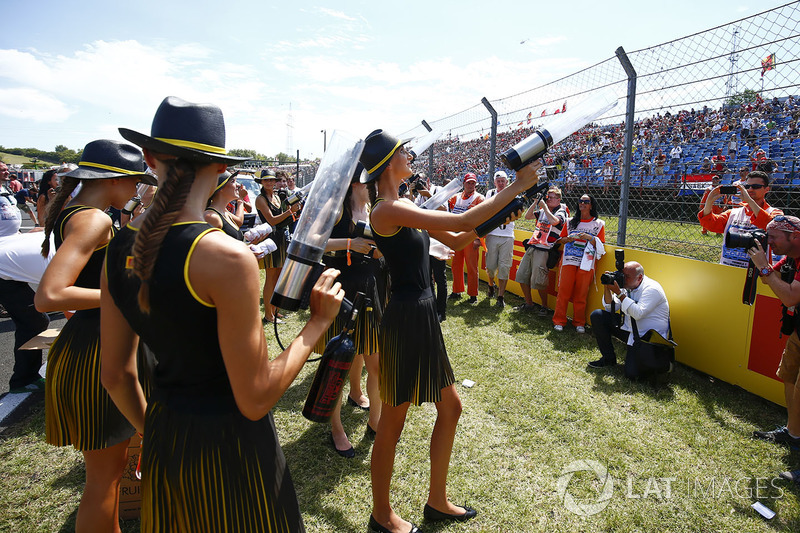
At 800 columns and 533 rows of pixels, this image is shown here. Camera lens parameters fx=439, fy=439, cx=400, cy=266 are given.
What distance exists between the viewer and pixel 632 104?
5336 mm

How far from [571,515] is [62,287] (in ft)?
9.67

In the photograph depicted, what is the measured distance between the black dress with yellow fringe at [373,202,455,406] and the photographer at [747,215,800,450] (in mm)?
2557

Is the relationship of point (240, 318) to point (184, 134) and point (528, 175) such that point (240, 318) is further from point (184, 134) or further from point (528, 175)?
point (528, 175)

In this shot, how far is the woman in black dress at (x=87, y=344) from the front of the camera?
6.15 feet

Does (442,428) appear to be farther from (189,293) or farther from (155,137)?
(155,137)

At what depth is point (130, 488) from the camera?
264 centimetres

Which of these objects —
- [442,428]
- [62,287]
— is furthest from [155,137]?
[442,428]

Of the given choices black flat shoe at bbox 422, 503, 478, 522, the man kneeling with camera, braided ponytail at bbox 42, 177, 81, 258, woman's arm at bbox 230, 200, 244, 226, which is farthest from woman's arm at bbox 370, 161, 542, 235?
the man kneeling with camera

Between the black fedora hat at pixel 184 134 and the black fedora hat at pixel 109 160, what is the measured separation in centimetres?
109

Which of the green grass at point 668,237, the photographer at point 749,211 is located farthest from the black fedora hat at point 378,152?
the green grass at point 668,237

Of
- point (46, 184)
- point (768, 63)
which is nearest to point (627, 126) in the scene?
point (768, 63)

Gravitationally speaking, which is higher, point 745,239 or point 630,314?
point 745,239

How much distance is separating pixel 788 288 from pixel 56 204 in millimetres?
4605

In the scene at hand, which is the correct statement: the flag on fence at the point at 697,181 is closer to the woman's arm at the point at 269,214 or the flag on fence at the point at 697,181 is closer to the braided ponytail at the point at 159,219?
the woman's arm at the point at 269,214
